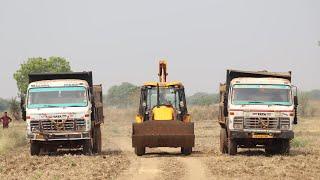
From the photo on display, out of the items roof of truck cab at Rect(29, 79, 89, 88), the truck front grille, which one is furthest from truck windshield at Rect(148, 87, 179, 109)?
the truck front grille

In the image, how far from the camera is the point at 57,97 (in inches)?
1138

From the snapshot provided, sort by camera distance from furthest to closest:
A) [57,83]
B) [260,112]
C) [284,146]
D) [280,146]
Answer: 1. [57,83]
2. [280,146]
3. [284,146]
4. [260,112]

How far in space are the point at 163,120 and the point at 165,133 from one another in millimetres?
520

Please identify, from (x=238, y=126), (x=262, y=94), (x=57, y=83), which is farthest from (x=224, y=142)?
(x=57, y=83)

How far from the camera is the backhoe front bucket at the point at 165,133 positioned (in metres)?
27.8

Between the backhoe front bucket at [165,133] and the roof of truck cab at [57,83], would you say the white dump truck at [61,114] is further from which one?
the backhoe front bucket at [165,133]

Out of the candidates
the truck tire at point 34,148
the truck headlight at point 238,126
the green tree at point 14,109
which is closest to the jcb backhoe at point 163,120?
the truck headlight at point 238,126

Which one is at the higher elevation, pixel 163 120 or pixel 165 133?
pixel 163 120

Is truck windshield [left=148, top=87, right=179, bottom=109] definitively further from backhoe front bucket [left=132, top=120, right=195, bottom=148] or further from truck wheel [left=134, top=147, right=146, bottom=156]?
truck wheel [left=134, top=147, right=146, bottom=156]

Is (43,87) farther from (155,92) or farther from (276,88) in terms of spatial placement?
(276,88)

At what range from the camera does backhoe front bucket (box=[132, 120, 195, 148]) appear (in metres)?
27.8

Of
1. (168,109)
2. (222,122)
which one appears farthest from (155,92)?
(222,122)

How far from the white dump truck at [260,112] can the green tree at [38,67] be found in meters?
79.8

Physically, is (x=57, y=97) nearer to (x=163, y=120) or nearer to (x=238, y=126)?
(x=163, y=120)
